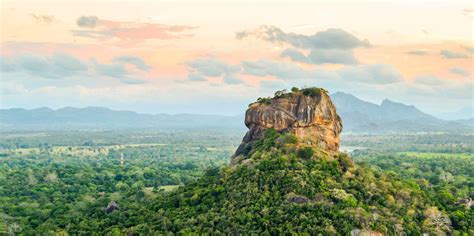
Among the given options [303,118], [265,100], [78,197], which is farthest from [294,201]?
[78,197]

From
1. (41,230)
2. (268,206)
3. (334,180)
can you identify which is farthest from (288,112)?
(41,230)

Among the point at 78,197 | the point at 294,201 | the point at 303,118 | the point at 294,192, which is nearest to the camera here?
the point at 294,201

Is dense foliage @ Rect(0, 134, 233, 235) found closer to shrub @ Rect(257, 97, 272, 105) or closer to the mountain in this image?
the mountain

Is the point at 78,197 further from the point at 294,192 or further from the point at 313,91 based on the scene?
the point at 294,192

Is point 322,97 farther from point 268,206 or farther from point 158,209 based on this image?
point 158,209

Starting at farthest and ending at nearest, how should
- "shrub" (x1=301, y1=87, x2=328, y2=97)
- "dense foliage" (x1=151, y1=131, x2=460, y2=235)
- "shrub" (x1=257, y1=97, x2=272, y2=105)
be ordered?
"shrub" (x1=257, y1=97, x2=272, y2=105), "shrub" (x1=301, y1=87, x2=328, y2=97), "dense foliage" (x1=151, y1=131, x2=460, y2=235)

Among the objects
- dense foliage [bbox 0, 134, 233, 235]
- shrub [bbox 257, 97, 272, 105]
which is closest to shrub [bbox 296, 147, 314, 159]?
shrub [bbox 257, 97, 272, 105]

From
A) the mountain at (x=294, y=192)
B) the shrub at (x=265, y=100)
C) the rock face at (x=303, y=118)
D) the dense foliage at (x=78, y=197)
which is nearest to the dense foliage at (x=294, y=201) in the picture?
the mountain at (x=294, y=192)
